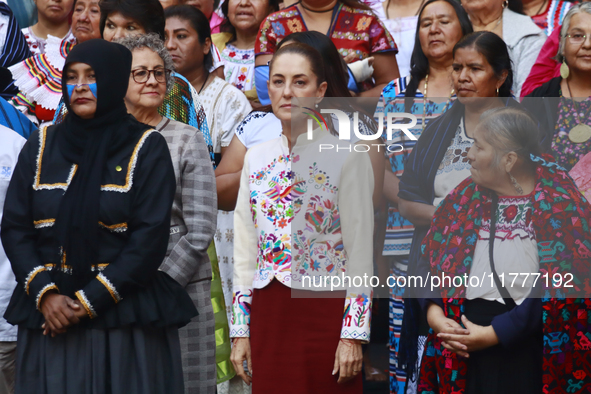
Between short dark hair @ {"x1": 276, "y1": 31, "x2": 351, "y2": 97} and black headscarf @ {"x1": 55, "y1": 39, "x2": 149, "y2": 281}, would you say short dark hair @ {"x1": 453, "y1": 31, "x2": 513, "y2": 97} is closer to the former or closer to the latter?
short dark hair @ {"x1": 276, "y1": 31, "x2": 351, "y2": 97}

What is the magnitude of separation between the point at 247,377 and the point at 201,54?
2469mm

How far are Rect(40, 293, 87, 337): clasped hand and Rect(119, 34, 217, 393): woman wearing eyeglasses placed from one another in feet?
2.07

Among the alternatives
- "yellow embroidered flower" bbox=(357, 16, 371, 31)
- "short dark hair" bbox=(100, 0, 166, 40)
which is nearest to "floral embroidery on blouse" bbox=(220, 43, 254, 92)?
"yellow embroidered flower" bbox=(357, 16, 371, 31)

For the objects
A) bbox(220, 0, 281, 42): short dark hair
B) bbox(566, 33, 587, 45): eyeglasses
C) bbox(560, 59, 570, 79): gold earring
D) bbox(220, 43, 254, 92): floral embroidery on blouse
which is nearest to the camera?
bbox(566, 33, 587, 45): eyeglasses

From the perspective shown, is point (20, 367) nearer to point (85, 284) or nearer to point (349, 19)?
point (85, 284)

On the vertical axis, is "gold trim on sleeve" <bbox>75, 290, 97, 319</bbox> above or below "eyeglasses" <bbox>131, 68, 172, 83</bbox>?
below

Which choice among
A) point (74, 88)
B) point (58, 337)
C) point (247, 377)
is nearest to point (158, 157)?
point (74, 88)

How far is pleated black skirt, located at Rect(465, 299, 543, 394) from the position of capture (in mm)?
3096

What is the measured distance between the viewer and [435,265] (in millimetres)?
3336

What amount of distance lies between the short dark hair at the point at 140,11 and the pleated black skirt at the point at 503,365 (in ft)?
7.99

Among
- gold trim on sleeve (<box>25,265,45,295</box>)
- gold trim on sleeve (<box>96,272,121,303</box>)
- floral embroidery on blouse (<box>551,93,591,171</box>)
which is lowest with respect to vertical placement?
gold trim on sleeve (<box>96,272,121,303</box>)

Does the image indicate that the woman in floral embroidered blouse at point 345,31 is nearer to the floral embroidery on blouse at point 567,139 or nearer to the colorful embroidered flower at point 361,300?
the floral embroidery on blouse at point 567,139

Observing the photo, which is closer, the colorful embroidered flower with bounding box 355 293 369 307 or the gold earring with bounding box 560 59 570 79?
the colorful embroidered flower with bounding box 355 293 369 307

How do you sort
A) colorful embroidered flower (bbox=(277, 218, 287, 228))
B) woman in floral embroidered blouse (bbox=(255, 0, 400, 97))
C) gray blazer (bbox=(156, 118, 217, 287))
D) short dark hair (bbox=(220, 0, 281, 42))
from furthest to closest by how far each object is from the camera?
short dark hair (bbox=(220, 0, 281, 42))
woman in floral embroidered blouse (bbox=(255, 0, 400, 97))
gray blazer (bbox=(156, 118, 217, 287))
colorful embroidered flower (bbox=(277, 218, 287, 228))
